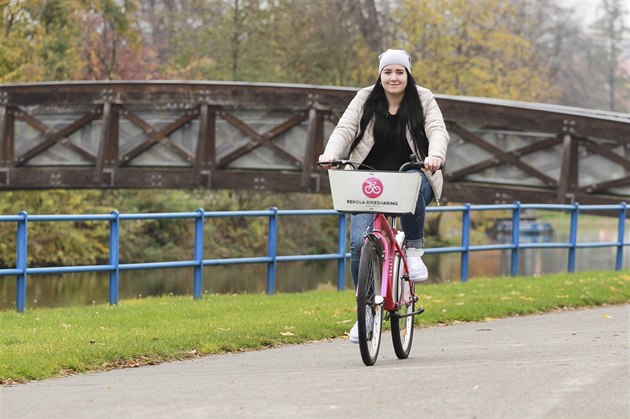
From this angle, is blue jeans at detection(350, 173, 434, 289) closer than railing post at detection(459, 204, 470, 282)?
Yes

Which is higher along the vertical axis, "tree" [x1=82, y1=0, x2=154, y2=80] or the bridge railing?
"tree" [x1=82, y1=0, x2=154, y2=80]

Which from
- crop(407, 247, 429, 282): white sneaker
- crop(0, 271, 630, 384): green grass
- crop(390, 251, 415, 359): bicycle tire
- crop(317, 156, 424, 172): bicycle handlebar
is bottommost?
crop(0, 271, 630, 384): green grass

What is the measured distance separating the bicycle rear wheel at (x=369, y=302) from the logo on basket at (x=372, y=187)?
1.10 ft

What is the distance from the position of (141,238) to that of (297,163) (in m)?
14.8

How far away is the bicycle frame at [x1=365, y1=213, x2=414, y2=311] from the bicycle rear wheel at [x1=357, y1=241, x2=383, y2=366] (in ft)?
0.13

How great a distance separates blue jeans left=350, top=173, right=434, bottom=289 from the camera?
9227 millimetres

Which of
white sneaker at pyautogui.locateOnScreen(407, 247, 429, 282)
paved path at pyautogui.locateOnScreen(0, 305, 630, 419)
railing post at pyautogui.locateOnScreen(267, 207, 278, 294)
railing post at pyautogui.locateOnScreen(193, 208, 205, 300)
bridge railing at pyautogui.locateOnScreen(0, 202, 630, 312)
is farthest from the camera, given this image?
railing post at pyautogui.locateOnScreen(267, 207, 278, 294)

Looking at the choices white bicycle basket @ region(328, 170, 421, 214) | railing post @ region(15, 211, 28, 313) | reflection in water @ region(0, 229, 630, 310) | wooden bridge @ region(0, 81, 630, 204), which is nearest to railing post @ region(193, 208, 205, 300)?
railing post @ region(15, 211, 28, 313)

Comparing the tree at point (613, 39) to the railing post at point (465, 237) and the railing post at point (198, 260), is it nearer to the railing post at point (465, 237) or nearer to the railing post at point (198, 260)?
the railing post at point (465, 237)

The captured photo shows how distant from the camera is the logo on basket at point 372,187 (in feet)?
28.7

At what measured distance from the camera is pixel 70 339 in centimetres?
1073

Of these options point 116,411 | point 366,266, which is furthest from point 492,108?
point 116,411

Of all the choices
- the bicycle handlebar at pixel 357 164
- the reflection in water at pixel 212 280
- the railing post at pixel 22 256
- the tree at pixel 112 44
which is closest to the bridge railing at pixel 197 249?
the railing post at pixel 22 256

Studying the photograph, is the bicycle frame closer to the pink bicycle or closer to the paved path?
the pink bicycle
